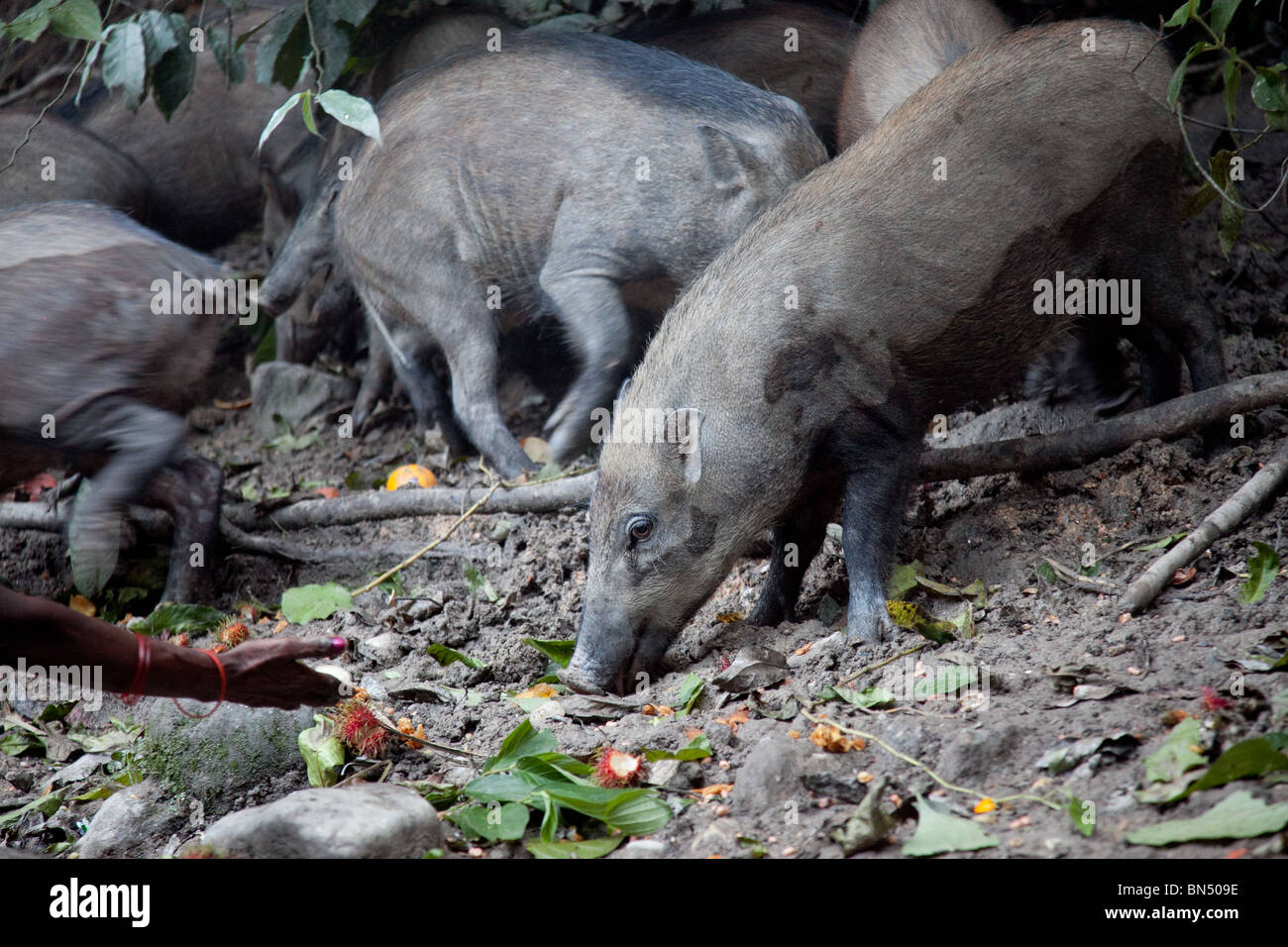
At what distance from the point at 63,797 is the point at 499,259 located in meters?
2.93

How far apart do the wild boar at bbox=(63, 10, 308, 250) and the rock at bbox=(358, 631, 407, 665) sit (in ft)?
12.6

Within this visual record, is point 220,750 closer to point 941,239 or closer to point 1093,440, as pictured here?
point 941,239

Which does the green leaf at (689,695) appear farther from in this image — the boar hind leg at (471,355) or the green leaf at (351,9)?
the green leaf at (351,9)

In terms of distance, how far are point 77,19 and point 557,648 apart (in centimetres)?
311

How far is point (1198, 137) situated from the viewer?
580 cm

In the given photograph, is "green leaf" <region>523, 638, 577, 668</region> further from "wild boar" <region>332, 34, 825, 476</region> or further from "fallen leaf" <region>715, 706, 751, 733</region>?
"wild boar" <region>332, 34, 825, 476</region>

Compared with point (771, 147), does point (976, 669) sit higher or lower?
lower

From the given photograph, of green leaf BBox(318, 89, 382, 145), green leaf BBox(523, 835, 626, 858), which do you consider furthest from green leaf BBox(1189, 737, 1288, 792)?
green leaf BBox(318, 89, 382, 145)

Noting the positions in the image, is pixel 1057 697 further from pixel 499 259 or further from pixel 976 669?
pixel 499 259

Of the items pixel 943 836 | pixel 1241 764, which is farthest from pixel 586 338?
pixel 1241 764

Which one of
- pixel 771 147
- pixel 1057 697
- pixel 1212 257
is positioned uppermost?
pixel 771 147

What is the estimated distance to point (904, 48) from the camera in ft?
17.9
